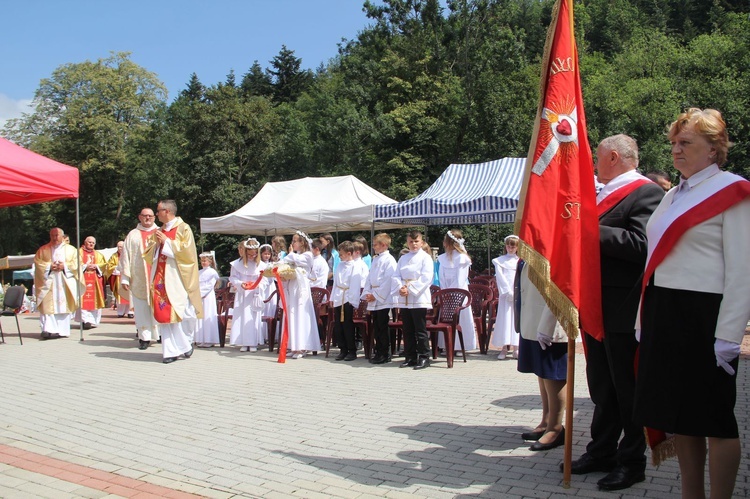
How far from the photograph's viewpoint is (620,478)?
4.10 m

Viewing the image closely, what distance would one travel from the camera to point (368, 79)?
44719 millimetres

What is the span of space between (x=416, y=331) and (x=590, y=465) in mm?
4953

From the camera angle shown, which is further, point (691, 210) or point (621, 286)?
point (621, 286)

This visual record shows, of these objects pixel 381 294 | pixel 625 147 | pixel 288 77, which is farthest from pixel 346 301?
pixel 288 77

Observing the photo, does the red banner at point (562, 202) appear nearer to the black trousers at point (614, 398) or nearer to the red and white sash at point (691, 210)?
the black trousers at point (614, 398)

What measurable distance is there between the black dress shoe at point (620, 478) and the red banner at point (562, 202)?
2.91 ft

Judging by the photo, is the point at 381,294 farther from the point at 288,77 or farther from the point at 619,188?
the point at 288,77

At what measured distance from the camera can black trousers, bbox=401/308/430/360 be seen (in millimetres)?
9219

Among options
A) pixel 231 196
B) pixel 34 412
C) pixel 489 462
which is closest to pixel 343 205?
pixel 34 412

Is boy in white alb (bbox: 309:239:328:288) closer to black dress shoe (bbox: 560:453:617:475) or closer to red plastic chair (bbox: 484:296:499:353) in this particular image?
red plastic chair (bbox: 484:296:499:353)

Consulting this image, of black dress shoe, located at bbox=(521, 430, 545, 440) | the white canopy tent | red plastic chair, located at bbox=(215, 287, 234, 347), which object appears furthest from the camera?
the white canopy tent

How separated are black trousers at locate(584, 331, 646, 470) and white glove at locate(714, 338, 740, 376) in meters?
0.82

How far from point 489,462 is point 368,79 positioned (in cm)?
4205

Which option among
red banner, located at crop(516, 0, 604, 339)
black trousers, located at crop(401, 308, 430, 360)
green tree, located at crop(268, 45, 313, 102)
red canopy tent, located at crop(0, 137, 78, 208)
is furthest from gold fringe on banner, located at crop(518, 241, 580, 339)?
green tree, located at crop(268, 45, 313, 102)
